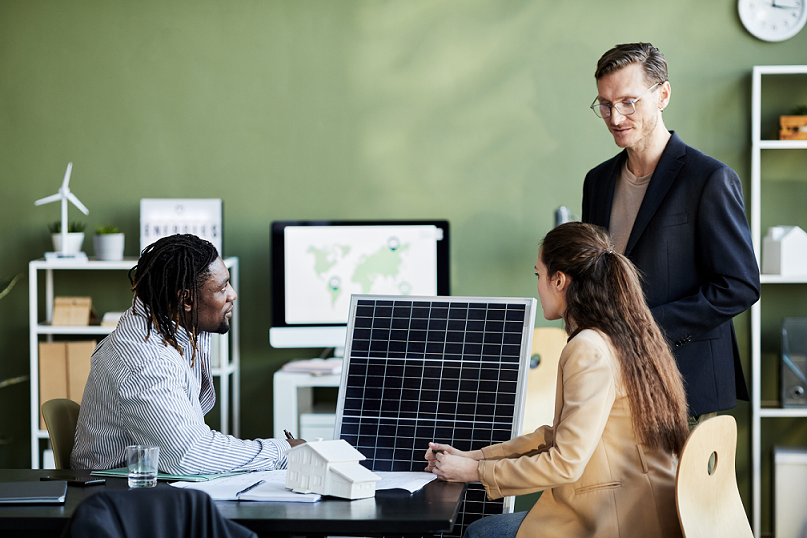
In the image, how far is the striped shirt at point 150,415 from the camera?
1.64 metres

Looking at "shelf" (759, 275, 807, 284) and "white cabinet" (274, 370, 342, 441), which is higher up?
"shelf" (759, 275, 807, 284)

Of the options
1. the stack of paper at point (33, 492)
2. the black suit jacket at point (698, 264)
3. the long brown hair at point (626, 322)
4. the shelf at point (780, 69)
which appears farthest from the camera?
the shelf at point (780, 69)

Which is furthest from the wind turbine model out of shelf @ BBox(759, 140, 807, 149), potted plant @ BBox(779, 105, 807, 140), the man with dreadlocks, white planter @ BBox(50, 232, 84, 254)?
potted plant @ BBox(779, 105, 807, 140)

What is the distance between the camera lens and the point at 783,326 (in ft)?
10.5

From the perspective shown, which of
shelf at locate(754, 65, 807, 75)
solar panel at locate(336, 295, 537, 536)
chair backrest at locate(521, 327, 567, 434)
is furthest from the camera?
shelf at locate(754, 65, 807, 75)

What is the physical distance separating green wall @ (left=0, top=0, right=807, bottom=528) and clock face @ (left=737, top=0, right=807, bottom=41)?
5 cm

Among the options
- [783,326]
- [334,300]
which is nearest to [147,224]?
[334,300]

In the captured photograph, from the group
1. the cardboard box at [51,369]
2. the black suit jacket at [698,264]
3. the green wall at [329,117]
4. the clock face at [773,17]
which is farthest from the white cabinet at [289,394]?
the clock face at [773,17]

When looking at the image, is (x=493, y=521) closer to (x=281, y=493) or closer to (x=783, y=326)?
(x=281, y=493)

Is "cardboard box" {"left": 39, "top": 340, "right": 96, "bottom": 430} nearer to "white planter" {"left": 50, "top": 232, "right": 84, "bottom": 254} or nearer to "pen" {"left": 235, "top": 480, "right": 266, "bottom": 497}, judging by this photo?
"white planter" {"left": 50, "top": 232, "right": 84, "bottom": 254}

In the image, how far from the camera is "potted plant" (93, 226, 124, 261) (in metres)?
3.33

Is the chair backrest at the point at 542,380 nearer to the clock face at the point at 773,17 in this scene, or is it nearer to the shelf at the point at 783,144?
the shelf at the point at 783,144

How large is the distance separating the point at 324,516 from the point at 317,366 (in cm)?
190

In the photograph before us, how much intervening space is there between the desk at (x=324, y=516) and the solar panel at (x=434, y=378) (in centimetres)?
29
